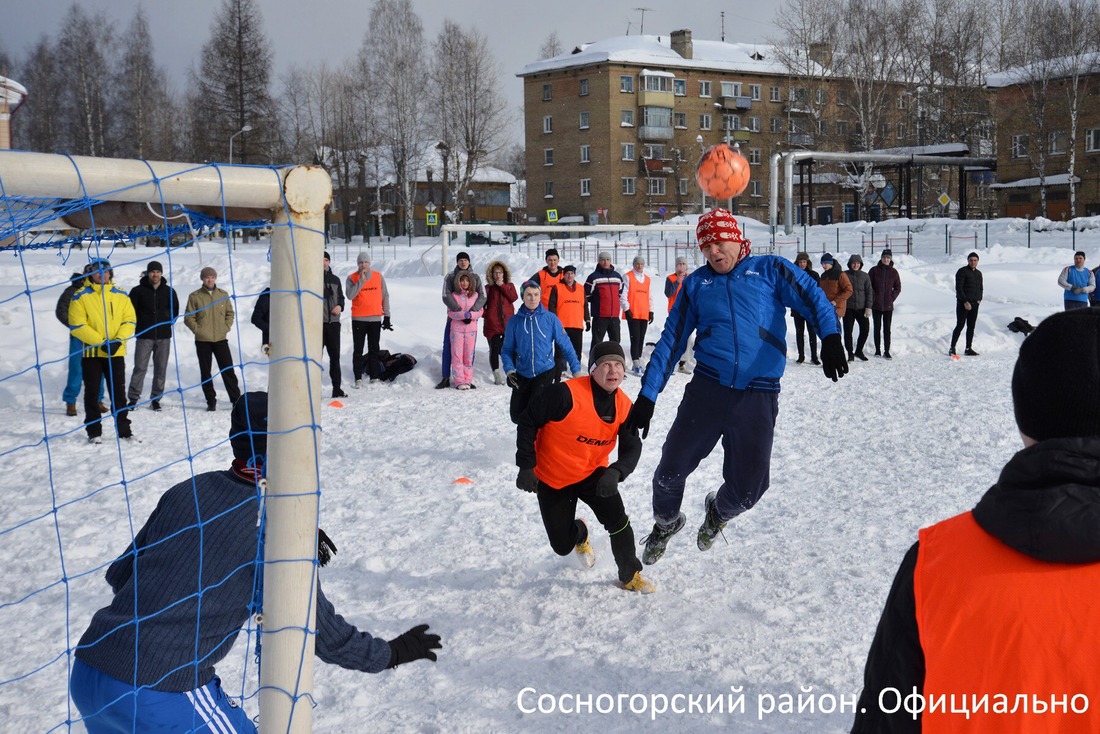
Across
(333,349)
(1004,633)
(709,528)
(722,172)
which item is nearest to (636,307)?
(722,172)

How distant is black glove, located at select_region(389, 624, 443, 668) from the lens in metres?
2.73

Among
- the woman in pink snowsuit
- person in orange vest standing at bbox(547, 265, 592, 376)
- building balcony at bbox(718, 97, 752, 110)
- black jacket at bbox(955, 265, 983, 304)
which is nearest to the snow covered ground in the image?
the woman in pink snowsuit

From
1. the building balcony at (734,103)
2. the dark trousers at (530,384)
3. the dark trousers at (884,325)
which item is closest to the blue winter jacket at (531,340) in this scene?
the dark trousers at (530,384)

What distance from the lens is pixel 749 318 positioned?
4711 millimetres

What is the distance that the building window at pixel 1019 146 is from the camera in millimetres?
43875

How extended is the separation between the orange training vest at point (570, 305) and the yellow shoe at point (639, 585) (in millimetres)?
8304

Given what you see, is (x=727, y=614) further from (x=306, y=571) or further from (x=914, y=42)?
(x=914, y=42)

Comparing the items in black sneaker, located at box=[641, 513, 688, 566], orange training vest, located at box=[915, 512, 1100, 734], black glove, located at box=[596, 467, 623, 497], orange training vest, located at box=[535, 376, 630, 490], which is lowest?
black sneaker, located at box=[641, 513, 688, 566]

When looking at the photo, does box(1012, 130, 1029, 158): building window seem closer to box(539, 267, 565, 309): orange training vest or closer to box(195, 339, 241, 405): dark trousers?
box(539, 267, 565, 309): orange training vest

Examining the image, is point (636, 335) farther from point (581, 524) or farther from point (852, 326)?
point (581, 524)

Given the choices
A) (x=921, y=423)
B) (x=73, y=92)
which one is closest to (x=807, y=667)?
(x=921, y=423)

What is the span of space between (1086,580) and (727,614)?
318cm

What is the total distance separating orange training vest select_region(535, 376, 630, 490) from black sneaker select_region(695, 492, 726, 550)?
67 centimetres

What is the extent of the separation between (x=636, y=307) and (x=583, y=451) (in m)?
9.25
